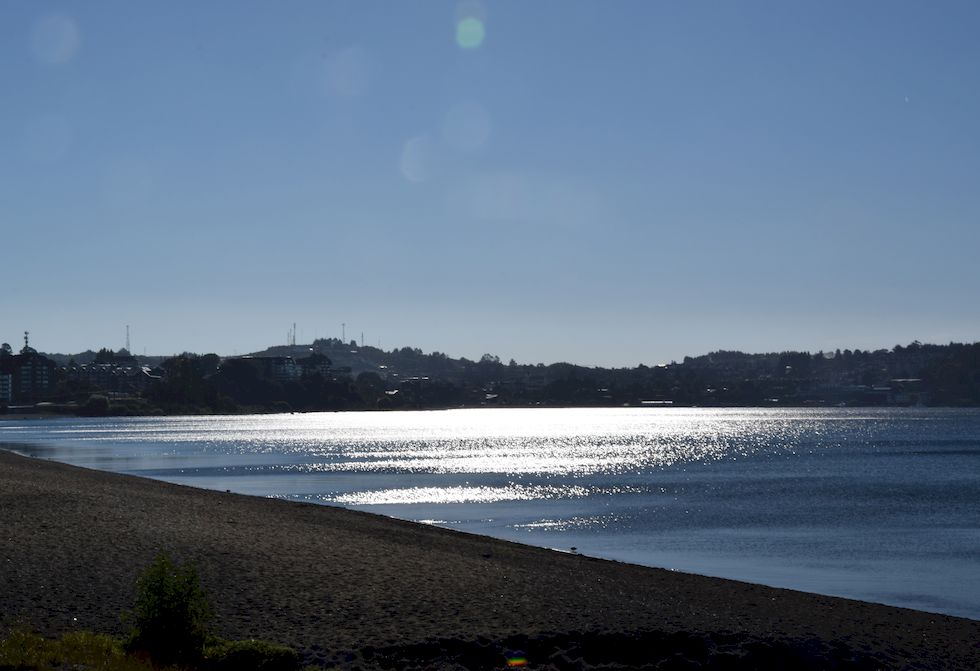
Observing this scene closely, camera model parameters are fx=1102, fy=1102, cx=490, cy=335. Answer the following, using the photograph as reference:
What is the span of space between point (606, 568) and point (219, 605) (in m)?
11.8

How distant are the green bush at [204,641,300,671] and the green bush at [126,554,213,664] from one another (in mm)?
201

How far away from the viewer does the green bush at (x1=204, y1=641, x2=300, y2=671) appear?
14.1 meters

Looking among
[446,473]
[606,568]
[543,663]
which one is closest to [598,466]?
[446,473]

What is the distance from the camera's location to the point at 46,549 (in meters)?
22.2

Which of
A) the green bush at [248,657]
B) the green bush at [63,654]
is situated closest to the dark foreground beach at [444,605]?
the green bush at [248,657]

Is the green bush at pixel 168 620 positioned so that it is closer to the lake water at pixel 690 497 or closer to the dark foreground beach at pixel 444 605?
the dark foreground beach at pixel 444 605

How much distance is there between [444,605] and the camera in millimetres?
19203

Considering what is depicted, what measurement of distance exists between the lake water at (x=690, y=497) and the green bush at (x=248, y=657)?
16654 mm

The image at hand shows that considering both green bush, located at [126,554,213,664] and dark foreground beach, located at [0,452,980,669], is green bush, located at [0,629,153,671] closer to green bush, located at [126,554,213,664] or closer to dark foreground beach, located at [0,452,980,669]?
green bush, located at [126,554,213,664]

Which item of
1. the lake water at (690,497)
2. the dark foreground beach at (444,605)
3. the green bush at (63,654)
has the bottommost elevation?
the lake water at (690,497)

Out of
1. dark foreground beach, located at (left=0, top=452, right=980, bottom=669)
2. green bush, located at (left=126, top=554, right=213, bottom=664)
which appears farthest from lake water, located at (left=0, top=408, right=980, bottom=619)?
green bush, located at (left=126, top=554, right=213, bottom=664)

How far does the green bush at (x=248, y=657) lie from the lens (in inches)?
554

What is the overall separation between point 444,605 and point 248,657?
561 cm

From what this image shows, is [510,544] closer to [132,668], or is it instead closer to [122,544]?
[122,544]
